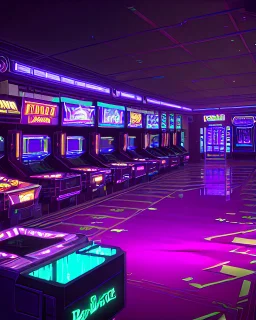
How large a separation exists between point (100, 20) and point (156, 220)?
3.11 metres

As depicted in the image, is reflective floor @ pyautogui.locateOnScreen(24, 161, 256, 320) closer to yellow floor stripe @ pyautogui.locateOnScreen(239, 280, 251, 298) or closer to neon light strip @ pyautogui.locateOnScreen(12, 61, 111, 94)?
yellow floor stripe @ pyautogui.locateOnScreen(239, 280, 251, 298)

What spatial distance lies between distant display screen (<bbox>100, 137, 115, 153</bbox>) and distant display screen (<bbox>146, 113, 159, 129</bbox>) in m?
2.17

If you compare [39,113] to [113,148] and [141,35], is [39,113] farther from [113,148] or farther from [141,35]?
[113,148]

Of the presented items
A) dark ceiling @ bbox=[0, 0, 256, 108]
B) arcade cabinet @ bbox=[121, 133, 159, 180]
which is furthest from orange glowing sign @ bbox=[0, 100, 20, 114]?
arcade cabinet @ bbox=[121, 133, 159, 180]

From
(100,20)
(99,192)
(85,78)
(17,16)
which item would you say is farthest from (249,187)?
(17,16)

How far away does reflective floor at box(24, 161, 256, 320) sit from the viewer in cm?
261

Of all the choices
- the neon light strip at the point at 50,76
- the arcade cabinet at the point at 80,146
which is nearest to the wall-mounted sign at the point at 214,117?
the neon light strip at the point at 50,76

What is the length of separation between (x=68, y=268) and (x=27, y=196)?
3.25m

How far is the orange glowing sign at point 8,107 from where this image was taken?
4781mm

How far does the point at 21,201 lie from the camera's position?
4.59 metres

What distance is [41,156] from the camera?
20.1 ft

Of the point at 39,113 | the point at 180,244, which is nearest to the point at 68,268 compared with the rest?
the point at 180,244

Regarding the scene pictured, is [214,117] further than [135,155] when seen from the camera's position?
Yes

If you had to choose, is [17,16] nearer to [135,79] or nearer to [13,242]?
[13,242]
